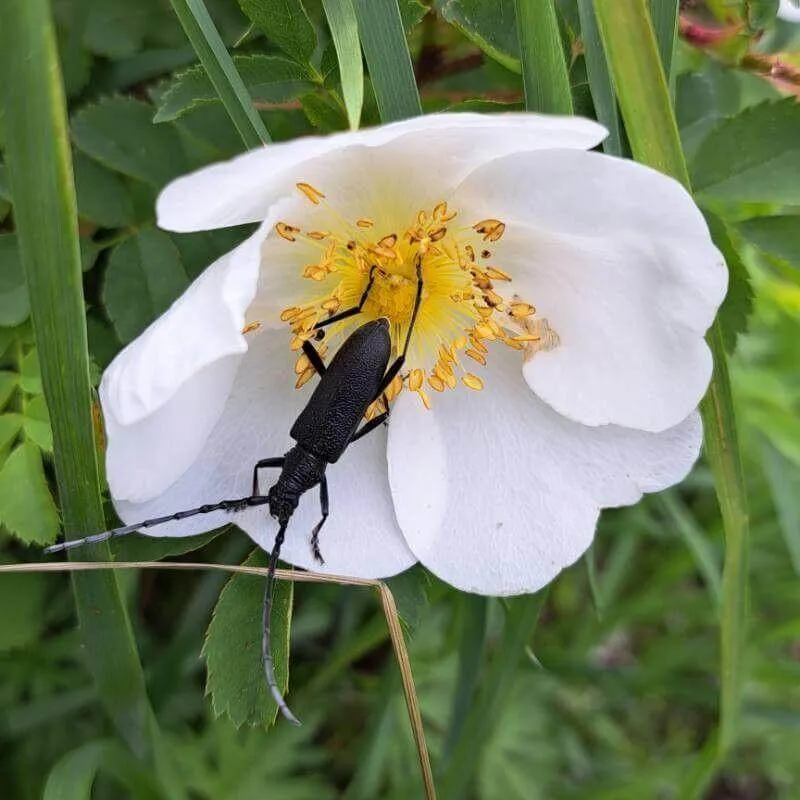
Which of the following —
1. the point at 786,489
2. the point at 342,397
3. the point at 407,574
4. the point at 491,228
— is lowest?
the point at 786,489

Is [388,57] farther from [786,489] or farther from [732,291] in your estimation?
[786,489]

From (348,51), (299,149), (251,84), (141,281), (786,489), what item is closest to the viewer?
(299,149)

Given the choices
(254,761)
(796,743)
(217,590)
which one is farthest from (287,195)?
(796,743)

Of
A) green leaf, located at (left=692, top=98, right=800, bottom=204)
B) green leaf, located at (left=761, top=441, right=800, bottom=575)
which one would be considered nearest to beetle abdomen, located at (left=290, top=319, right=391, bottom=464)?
green leaf, located at (left=692, top=98, right=800, bottom=204)

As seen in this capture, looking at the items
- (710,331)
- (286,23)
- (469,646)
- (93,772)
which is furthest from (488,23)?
Answer: (93,772)

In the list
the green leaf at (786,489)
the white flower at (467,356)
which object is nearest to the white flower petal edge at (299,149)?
the white flower at (467,356)
